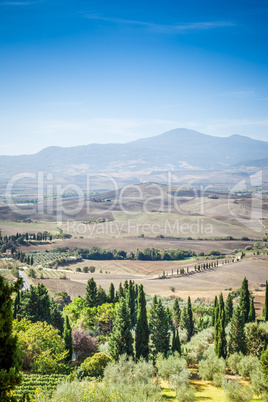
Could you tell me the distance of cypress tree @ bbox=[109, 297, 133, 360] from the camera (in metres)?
26.4

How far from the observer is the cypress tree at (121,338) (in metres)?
26.4

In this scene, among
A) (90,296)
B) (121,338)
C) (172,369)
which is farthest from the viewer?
(90,296)

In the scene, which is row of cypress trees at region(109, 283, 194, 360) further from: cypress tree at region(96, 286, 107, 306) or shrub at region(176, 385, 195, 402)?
cypress tree at region(96, 286, 107, 306)

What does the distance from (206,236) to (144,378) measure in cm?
12087

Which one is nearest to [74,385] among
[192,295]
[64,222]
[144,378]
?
[144,378]

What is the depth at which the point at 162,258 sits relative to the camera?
110562 millimetres

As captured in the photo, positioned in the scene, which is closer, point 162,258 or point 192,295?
point 192,295

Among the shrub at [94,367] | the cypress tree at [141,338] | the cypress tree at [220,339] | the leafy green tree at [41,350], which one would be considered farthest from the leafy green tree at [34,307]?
the cypress tree at [220,339]

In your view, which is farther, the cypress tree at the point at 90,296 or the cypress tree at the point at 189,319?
the cypress tree at the point at 90,296

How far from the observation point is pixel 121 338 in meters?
26.5

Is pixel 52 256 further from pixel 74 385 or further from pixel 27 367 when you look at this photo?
pixel 74 385

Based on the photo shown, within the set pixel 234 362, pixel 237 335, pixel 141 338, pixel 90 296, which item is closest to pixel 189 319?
pixel 237 335

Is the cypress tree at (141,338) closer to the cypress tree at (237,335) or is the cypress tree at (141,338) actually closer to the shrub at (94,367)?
the shrub at (94,367)

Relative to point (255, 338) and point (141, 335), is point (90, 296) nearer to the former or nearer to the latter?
point (141, 335)
